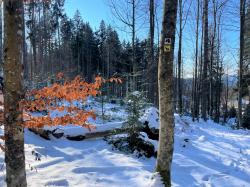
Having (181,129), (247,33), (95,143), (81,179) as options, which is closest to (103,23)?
(247,33)

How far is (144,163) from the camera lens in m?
8.57

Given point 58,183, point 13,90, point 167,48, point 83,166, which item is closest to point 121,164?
point 83,166

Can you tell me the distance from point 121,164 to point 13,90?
4143 millimetres

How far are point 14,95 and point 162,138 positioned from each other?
2676mm

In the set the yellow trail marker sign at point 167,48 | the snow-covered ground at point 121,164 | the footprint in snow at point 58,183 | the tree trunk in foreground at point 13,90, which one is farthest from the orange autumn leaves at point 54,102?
the footprint in snow at point 58,183

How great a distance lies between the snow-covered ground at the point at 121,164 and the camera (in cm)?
691

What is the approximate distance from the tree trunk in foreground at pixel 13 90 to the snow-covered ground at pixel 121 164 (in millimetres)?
1564

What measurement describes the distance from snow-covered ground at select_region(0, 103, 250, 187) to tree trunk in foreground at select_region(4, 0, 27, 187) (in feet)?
5.13

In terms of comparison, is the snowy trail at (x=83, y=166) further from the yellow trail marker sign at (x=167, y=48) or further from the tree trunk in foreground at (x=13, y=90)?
the yellow trail marker sign at (x=167, y=48)

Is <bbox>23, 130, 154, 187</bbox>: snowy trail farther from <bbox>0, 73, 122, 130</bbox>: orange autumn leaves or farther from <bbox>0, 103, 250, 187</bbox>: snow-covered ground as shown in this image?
<bbox>0, 73, 122, 130</bbox>: orange autumn leaves

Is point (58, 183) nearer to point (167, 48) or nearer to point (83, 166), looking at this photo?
point (83, 166)

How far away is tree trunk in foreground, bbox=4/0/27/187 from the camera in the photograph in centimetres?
446

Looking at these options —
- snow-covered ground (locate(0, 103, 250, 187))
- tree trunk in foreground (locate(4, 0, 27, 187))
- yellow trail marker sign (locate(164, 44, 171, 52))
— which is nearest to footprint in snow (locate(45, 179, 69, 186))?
snow-covered ground (locate(0, 103, 250, 187))

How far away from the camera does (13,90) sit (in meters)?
4.55
